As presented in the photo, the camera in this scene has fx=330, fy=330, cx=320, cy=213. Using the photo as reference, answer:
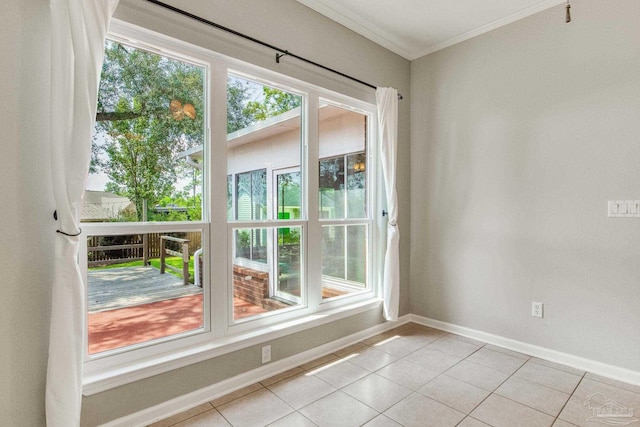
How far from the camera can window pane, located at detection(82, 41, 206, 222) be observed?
1888 mm

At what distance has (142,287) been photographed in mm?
2062

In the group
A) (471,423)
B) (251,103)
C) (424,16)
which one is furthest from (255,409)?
(424,16)

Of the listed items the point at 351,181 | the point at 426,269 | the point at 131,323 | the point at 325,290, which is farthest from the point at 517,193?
the point at 131,323

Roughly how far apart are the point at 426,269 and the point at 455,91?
6.23 ft

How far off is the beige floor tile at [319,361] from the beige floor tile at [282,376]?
0.20ft

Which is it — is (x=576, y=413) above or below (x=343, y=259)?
below

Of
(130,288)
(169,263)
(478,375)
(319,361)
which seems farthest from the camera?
(319,361)

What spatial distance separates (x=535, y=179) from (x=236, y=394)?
9.63ft

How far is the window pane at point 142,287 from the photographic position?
1892 mm

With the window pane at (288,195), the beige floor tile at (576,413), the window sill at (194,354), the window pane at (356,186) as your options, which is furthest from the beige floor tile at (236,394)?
the beige floor tile at (576,413)

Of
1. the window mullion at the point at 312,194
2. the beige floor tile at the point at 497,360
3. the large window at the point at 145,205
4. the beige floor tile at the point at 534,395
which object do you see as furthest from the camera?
the window mullion at the point at 312,194

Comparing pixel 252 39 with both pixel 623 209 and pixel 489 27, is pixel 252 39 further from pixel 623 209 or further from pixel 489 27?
pixel 623 209

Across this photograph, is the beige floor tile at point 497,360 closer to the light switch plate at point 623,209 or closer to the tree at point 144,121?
the light switch plate at point 623,209

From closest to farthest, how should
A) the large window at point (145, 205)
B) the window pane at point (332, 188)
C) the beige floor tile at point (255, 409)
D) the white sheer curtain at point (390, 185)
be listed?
1. the large window at point (145, 205)
2. the beige floor tile at point (255, 409)
3. the window pane at point (332, 188)
4. the white sheer curtain at point (390, 185)
